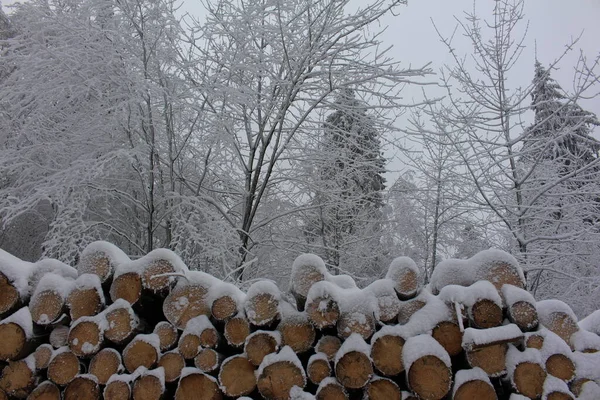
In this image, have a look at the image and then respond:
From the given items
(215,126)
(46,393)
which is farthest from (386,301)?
(215,126)

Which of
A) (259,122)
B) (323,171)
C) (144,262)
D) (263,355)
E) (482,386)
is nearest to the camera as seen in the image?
(482,386)

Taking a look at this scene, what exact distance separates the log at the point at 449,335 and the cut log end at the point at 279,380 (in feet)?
1.97

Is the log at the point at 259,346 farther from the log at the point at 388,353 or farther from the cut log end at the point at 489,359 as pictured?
the cut log end at the point at 489,359

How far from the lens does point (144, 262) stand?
2.02m

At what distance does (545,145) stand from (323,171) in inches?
128

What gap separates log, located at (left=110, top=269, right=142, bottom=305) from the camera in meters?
1.99

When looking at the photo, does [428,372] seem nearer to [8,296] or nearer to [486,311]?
[486,311]

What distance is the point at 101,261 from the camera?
6.79 feet

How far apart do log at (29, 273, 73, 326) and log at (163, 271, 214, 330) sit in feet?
1.60

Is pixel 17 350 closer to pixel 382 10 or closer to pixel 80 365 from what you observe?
pixel 80 365

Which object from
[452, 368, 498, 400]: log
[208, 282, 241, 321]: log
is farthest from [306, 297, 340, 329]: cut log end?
[452, 368, 498, 400]: log

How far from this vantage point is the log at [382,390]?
176cm

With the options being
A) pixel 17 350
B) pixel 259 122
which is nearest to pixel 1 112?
pixel 259 122

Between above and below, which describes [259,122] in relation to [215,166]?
above
